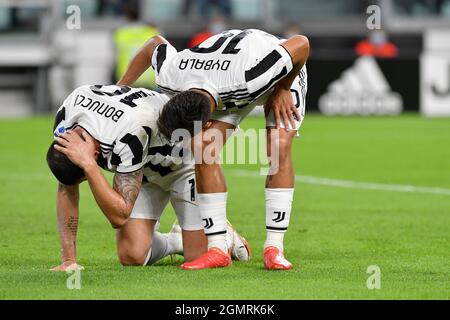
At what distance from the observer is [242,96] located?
6.94 meters

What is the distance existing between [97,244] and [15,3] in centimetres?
1745

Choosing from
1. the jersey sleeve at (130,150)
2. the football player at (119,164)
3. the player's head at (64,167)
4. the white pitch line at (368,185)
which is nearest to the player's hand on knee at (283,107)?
the football player at (119,164)

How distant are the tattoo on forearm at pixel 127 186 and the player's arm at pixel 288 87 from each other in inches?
36.1

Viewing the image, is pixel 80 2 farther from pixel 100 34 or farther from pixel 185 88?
pixel 185 88

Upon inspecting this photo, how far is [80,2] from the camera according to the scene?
25.3 metres

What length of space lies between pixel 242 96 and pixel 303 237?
2.05 m

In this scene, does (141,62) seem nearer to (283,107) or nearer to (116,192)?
(283,107)

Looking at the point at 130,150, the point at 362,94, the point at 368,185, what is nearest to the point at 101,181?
the point at 130,150

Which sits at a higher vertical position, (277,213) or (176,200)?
(277,213)

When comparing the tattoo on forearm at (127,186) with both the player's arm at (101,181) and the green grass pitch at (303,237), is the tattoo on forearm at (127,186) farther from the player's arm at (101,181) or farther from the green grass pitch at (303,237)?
the green grass pitch at (303,237)

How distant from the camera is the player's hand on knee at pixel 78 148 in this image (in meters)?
6.61

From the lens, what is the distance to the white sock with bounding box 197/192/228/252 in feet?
23.4
